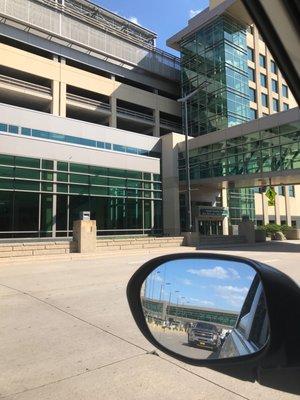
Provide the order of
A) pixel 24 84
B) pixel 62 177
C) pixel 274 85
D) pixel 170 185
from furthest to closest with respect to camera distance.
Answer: pixel 274 85 < pixel 24 84 < pixel 170 185 < pixel 62 177

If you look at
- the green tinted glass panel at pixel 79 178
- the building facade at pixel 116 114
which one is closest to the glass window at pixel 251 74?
the building facade at pixel 116 114

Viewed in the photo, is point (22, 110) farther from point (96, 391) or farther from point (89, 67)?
point (96, 391)

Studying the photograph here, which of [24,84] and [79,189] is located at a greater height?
[24,84]

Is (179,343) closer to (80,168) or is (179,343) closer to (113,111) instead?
(80,168)

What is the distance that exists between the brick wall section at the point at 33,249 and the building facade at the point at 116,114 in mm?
7612

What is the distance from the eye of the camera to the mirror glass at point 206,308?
1.73 m

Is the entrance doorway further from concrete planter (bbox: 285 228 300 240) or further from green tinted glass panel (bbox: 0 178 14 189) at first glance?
green tinted glass panel (bbox: 0 178 14 189)

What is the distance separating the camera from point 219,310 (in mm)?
1853

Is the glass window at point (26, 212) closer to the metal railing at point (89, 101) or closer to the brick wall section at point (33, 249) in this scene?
the brick wall section at point (33, 249)

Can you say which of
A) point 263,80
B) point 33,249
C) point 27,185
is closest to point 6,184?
point 27,185

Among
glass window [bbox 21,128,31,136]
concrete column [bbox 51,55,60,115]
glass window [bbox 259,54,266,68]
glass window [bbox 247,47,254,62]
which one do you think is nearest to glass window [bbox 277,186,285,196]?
glass window [bbox 259,54,266,68]

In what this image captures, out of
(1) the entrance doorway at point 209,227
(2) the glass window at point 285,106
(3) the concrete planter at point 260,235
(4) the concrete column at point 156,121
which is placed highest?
(2) the glass window at point 285,106

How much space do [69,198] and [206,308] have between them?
29.7 meters

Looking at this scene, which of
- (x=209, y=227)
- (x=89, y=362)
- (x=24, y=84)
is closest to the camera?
(x=89, y=362)
